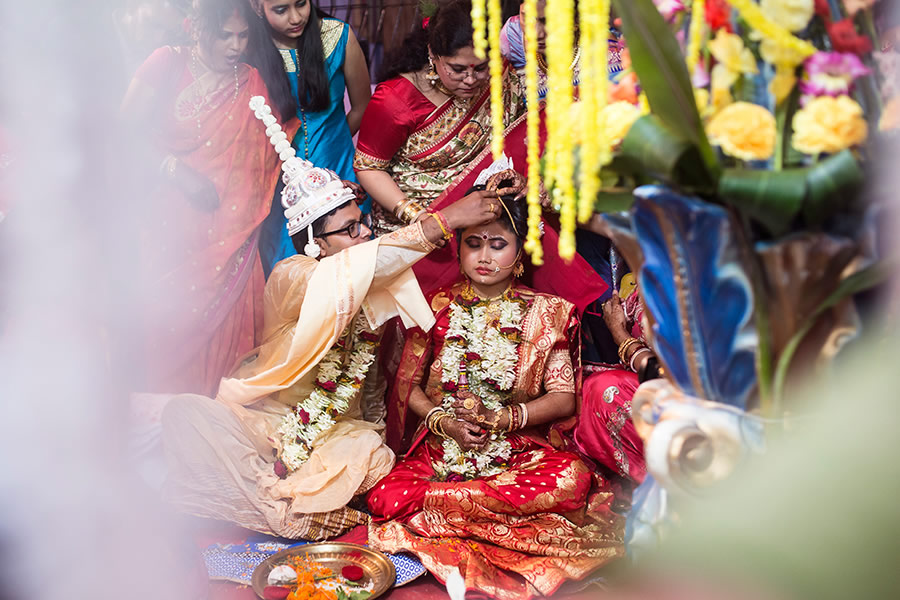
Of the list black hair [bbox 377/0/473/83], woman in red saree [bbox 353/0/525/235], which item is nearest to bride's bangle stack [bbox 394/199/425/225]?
woman in red saree [bbox 353/0/525/235]

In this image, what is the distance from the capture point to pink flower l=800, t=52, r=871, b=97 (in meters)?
1.08

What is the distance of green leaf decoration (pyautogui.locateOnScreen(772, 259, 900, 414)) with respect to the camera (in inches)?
40.8

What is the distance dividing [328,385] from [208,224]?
745 mm

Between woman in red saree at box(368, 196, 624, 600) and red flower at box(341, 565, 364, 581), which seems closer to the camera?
red flower at box(341, 565, 364, 581)

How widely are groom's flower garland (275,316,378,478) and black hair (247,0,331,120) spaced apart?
891 mm

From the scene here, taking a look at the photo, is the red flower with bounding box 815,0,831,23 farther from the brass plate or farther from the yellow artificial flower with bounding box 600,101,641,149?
the brass plate

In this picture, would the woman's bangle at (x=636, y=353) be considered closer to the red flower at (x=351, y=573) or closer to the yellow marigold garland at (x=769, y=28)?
the red flower at (x=351, y=573)

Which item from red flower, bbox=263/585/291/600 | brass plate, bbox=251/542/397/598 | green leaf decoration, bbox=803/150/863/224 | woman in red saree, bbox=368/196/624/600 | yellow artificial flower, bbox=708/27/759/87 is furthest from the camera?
woman in red saree, bbox=368/196/624/600

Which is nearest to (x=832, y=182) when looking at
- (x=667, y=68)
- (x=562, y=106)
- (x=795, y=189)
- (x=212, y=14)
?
(x=795, y=189)

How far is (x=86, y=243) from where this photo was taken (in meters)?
1.79

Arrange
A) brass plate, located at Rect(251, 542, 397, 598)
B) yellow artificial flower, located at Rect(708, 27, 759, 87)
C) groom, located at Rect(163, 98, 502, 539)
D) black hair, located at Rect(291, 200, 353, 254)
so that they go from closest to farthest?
1. yellow artificial flower, located at Rect(708, 27, 759, 87)
2. brass plate, located at Rect(251, 542, 397, 598)
3. groom, located at Rect(163, 98, 502, 539)
4. black hair, located at Rect(291, 200, 353, 254)

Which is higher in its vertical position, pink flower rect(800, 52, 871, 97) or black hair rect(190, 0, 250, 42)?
black hair rect(190, 0, 250, 42)

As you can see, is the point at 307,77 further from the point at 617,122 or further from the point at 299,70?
the point at 617,122

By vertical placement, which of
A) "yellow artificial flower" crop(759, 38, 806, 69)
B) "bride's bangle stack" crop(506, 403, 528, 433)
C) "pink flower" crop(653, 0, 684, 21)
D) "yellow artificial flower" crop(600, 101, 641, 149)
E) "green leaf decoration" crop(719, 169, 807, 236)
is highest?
"pink flower" crop(653, 0, 684, 21)
